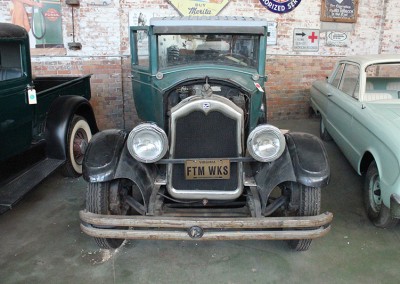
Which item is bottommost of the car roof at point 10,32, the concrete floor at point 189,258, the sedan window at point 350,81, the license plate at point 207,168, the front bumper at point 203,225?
the concrete floor at point 189,258

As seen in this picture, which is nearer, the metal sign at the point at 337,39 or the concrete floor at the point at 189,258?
the concrete floor at the point at 189,258

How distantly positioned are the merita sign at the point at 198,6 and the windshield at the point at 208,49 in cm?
275

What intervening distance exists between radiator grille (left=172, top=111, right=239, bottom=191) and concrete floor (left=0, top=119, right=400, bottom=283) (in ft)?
1.77

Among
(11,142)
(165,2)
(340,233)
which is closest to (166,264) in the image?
(340,233)

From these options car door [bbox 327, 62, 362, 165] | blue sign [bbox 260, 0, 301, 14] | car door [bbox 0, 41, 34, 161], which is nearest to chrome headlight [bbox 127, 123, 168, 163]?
car door [bbox 0, 41, 34, 161]

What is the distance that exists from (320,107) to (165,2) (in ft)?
9.37

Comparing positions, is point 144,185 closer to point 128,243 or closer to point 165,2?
point 128,243

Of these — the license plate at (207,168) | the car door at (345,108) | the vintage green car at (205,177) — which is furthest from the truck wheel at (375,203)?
the license plate at (207,168)

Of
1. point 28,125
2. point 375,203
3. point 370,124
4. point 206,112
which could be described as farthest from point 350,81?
point 28,125

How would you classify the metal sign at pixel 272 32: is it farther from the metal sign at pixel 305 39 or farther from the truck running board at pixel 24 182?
the truck running board at pixel 24 182

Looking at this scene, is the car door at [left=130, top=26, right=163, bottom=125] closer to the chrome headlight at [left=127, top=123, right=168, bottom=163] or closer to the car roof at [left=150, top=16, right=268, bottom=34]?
the car roof at [left=150, top=16, right=268, bottom=34]

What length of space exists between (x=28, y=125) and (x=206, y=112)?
1.98m

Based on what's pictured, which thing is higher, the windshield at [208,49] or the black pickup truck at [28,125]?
the windshield at [208,49]

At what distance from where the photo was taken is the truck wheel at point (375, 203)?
3.02 metres
